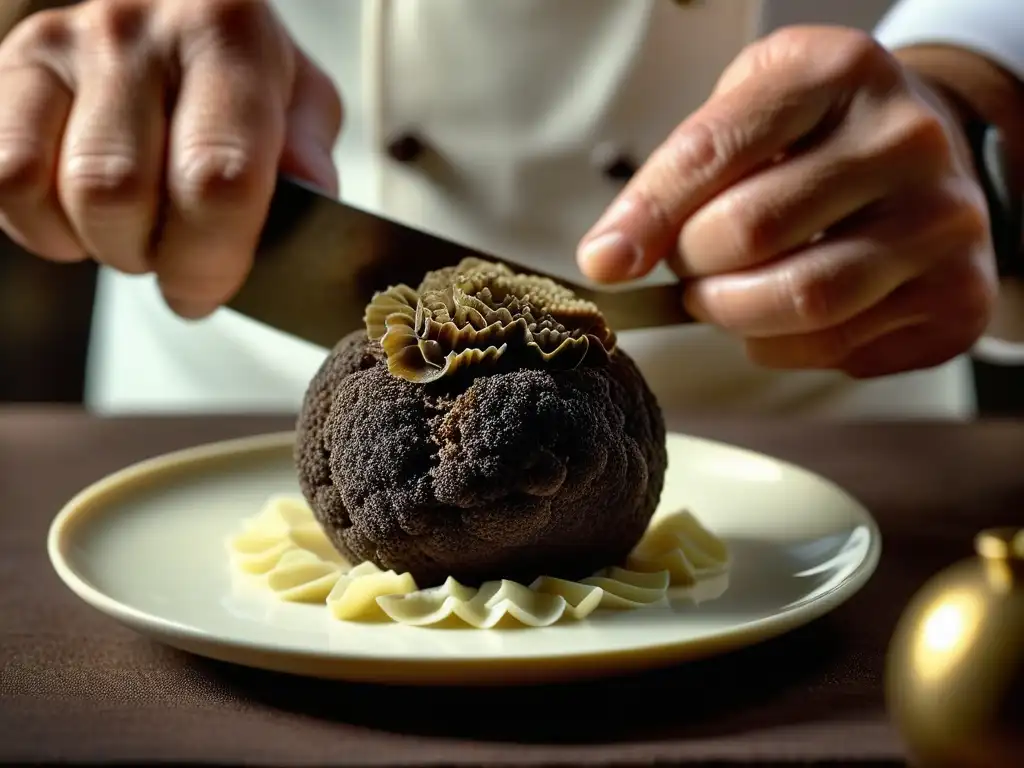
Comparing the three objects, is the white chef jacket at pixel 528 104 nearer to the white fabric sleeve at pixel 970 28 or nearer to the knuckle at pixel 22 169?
the white fabric sleeve at pixel 970 28

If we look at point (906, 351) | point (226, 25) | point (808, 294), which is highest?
point (226, 25)

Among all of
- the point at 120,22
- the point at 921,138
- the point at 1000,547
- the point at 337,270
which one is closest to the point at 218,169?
the point at 337,270

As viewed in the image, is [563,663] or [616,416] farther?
[616,416]

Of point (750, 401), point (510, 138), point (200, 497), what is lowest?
point (750, 401)

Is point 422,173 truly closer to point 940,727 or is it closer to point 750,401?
point 750,401

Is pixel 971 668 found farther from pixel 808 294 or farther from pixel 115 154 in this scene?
pixel 115 154

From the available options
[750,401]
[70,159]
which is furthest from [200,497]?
[750,401]

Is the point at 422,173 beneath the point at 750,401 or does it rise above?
above
